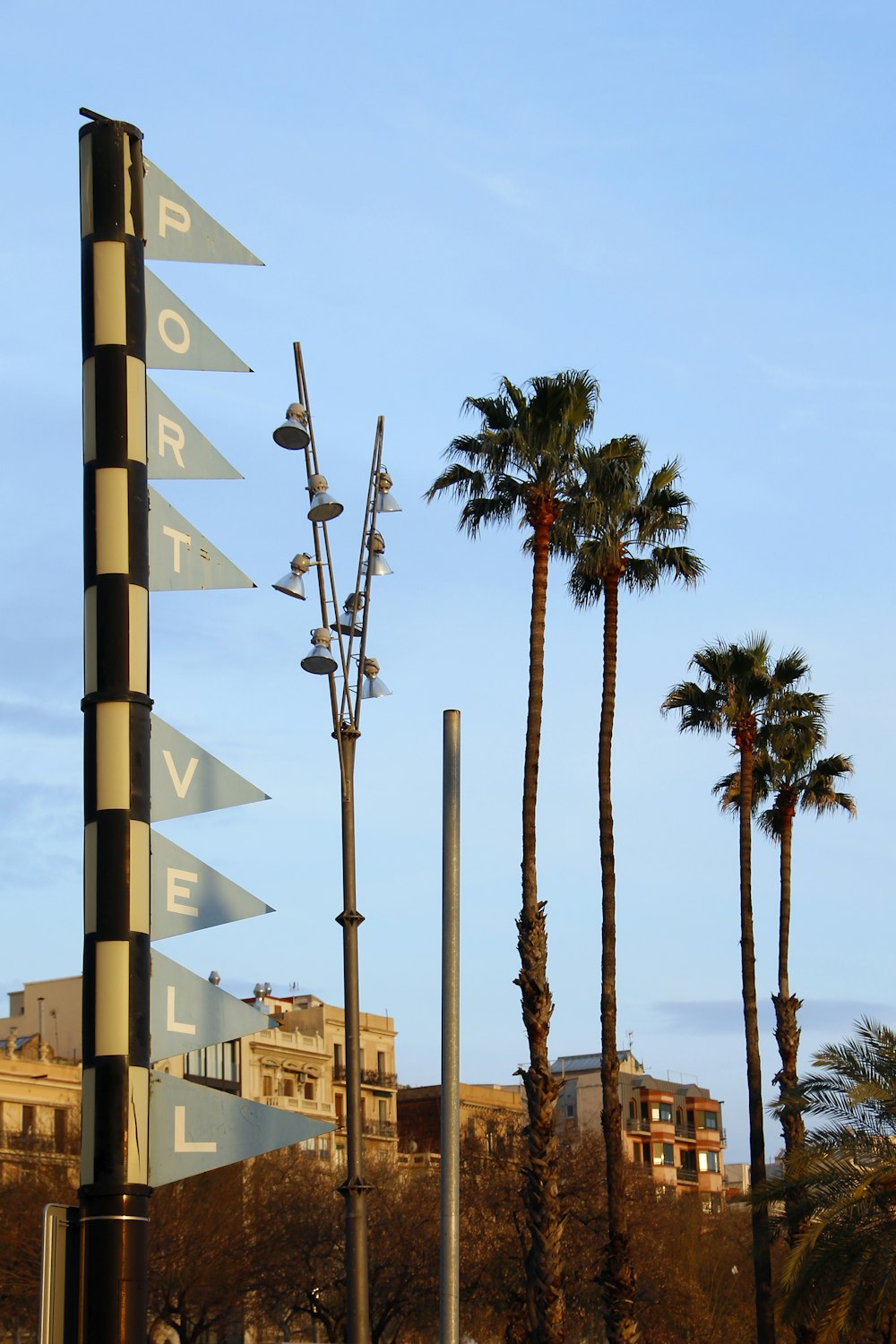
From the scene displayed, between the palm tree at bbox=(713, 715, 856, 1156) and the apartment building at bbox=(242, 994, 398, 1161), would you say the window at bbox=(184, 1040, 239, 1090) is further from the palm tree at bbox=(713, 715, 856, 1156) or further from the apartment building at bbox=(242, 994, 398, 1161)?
the palm tree at bbox=(713, 715, 856, 1156)

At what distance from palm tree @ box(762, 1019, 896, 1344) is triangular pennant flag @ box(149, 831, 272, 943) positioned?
927 inches

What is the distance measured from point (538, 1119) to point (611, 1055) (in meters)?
6.96

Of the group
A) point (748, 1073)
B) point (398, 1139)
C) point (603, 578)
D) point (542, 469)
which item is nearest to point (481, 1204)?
point (748, 1073)

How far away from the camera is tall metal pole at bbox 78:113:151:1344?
591 cm

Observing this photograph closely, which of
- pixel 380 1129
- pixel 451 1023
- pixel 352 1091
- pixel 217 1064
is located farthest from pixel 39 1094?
pixel 451 1023

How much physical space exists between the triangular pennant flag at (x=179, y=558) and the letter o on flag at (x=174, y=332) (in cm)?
63

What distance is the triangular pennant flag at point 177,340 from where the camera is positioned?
7.03 meters

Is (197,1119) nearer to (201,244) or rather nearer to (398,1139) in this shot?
(201,244)

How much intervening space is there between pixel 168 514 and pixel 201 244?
47.7 inches

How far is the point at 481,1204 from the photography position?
54062 mm

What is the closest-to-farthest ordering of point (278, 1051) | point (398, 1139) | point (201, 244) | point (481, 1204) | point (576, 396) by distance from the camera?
point (201, 244) → point (576, 396) → point (481, 1204) → point (278, 1051) → point (398, 1139)

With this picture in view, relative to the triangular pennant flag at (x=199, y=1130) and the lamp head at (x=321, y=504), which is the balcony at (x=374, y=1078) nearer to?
the lamp head at (x=321, y=504)

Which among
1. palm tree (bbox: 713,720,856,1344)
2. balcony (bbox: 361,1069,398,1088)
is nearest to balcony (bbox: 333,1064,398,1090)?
balcony (bbox: 361,1069,398,1088)

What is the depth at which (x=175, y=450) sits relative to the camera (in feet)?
22.7
